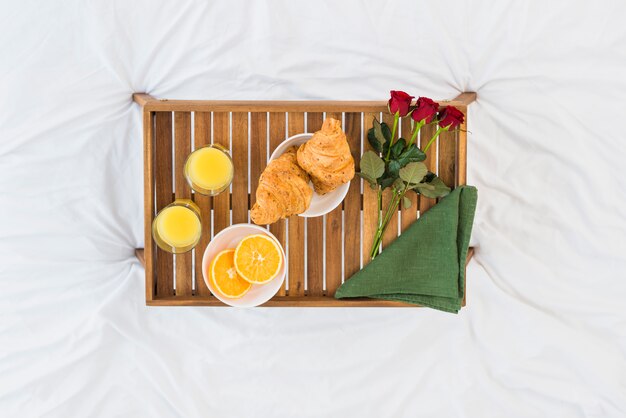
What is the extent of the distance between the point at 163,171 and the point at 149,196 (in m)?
0.05

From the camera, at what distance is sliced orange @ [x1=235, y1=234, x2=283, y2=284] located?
0.87 metres

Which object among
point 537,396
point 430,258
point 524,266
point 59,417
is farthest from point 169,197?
point 537,396

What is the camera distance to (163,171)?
3.12 feet

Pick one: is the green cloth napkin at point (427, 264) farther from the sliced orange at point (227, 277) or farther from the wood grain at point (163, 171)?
the wood grain at point (163, 171)

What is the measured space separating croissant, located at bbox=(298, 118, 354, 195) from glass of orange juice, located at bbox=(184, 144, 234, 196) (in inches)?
5.1

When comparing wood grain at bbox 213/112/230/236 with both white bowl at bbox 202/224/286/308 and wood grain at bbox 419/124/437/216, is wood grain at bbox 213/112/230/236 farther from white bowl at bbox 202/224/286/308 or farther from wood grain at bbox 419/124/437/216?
wood grain at bbox 419/124/437/216

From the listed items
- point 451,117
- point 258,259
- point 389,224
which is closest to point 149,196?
point 258,259

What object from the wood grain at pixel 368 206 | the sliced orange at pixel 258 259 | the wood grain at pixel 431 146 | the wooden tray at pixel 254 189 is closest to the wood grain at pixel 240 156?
the wooden tray at pixel 254 189

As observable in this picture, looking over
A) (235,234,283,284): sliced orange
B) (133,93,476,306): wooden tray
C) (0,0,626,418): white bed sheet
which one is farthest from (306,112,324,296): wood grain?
(0,0,626,418): white bed sheet

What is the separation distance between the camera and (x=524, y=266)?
1.17 metres

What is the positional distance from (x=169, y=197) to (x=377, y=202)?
0.38 meters

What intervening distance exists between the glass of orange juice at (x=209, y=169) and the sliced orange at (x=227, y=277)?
0.39 ft

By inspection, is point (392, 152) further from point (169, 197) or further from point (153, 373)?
point (153, 373)

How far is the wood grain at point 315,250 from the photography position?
3.14ft
